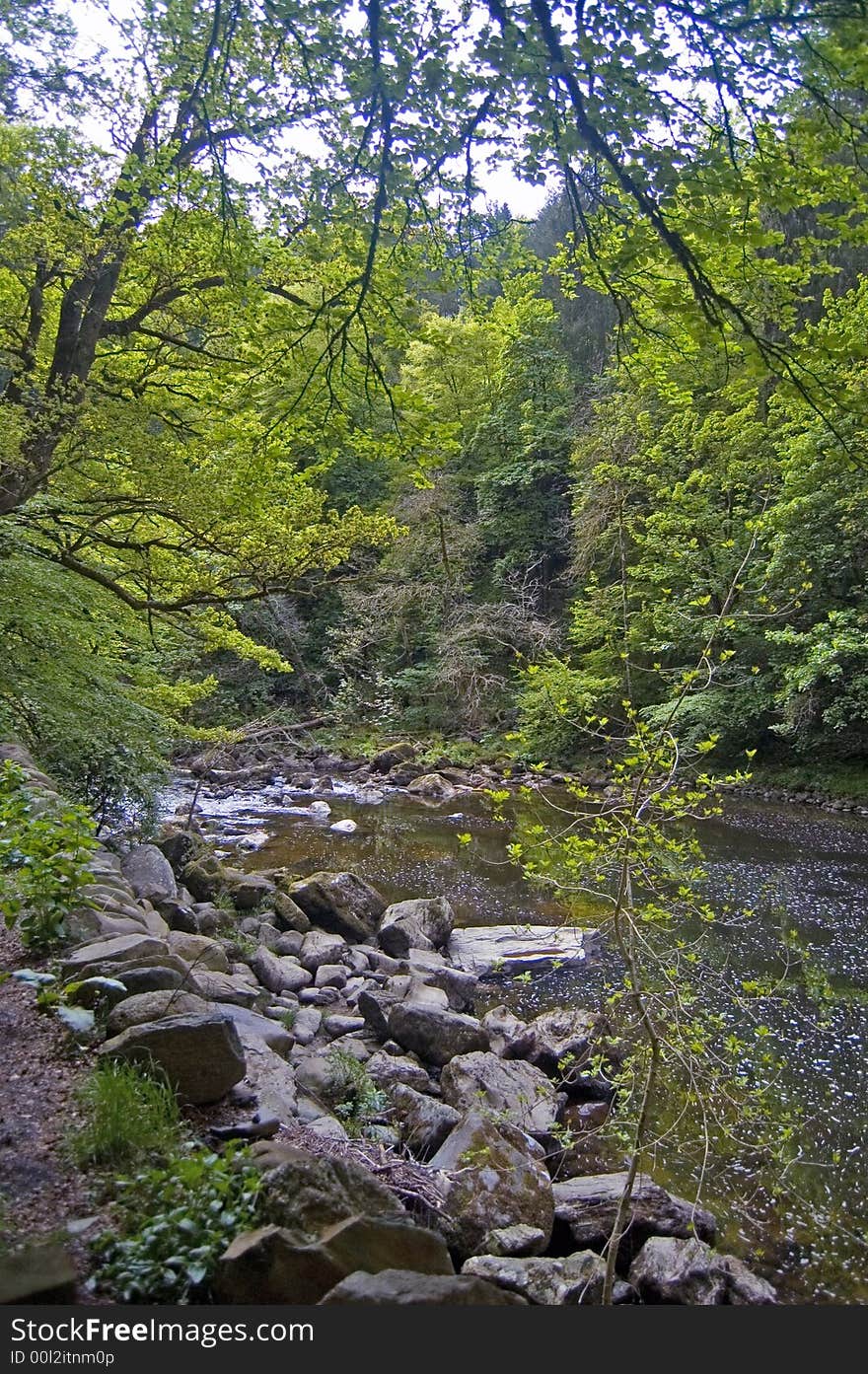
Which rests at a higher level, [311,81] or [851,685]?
[311,81]

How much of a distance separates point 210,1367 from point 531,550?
81.0 ft

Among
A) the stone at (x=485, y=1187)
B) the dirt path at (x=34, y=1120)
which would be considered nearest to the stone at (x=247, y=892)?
the stone at (x=485, y=1187)

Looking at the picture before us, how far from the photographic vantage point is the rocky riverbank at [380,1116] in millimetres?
2500

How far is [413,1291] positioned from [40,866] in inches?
106

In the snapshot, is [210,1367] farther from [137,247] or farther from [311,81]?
[137,247]

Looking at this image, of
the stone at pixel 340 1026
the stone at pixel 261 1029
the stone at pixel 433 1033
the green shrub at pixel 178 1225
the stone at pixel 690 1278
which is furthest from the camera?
the stone at pixel 340 1026

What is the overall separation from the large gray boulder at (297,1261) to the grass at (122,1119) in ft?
2.09

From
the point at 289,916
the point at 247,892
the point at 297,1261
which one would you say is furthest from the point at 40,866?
the point at 247,892

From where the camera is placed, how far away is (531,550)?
2562 cm

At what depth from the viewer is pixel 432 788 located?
18125mm

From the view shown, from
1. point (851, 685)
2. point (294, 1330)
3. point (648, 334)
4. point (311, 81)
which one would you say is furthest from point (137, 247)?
point (851, 685)

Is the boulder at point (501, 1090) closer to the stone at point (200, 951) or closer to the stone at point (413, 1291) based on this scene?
the stone at point (200, 951)

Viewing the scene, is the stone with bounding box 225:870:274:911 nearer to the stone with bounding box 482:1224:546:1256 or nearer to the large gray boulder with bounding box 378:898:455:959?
the large gray boulder with bounding box 378:898:455:959

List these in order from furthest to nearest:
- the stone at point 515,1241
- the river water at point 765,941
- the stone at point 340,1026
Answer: the stone at point 340,1026 → the river water at point 765,941 → the stone at point 515,1241
